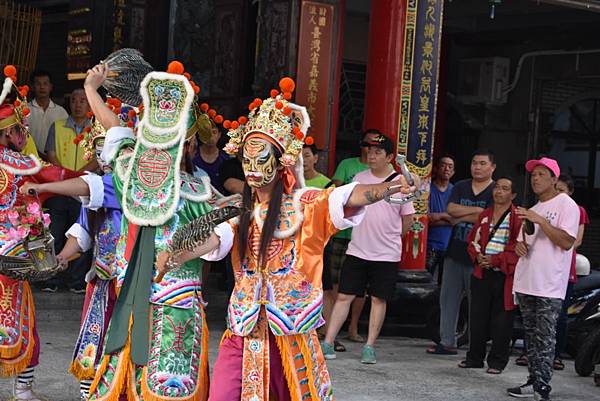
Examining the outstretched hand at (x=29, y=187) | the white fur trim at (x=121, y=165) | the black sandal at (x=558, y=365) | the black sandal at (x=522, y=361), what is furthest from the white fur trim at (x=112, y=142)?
the black sandal at (x=558, y=365)

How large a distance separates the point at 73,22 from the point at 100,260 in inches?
269

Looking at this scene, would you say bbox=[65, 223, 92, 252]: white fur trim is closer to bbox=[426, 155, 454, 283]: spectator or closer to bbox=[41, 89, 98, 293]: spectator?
bbox=[41, 89, 98, 293]: spectator

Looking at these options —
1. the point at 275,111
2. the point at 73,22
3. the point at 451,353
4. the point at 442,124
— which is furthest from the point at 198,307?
the point at 442,124

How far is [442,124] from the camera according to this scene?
15852 mm

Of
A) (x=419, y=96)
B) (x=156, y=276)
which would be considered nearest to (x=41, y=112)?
(x=419, y=96)

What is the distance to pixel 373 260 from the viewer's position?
29.0 feet

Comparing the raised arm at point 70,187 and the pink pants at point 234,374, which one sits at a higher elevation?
the raised arm at point 70,187

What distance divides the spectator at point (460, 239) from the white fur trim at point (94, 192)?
3953mm

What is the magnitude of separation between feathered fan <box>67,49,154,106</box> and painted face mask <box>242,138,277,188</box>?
0.95 meters

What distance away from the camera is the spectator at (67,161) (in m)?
9.75

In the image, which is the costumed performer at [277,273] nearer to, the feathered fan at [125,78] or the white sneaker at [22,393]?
the feathered fan at [125,78]

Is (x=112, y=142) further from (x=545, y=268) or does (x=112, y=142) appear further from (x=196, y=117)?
(x=545, y=268)

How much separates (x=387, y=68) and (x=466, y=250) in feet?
6.42

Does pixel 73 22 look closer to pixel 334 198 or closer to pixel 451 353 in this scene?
pixel 451 353
